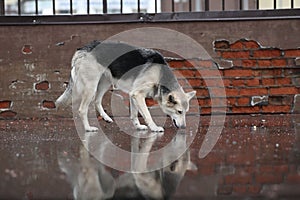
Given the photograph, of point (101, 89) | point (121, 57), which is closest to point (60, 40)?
point (101, 89)

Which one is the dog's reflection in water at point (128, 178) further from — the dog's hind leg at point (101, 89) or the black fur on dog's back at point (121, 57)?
the dog's hind leg at point (101, 89)

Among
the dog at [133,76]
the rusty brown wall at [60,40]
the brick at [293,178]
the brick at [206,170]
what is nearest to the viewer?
the brick at [293,178]

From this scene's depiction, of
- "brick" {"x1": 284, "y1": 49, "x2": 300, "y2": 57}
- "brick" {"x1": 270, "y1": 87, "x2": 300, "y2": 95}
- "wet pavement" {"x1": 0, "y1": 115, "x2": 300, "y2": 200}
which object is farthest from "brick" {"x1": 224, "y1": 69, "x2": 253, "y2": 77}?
"wet pavement" {"x1": 0, "y1": 115, "x2": 300, "y2": 200}

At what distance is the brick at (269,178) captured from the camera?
2.77 m

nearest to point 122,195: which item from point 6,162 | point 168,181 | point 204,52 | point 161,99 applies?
point 168,181

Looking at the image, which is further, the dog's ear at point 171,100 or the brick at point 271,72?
the brick at point 271,72

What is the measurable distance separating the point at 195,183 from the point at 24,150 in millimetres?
1673

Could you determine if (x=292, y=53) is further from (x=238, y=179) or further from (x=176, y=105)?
(x=238, y=179)

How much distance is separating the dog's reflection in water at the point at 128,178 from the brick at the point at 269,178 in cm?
40

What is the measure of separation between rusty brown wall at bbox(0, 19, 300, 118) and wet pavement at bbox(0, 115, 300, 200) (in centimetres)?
146

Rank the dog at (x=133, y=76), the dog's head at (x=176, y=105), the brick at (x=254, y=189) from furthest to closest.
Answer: the dog's head at (x=176, y=105)
the dog at (x=133, y=76)
the brick at (x=254, y=189)

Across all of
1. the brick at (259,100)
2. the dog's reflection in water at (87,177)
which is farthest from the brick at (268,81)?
the dog's reflection in water at (87,177)

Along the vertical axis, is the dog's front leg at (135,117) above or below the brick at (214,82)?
below

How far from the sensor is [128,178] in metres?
2.94
